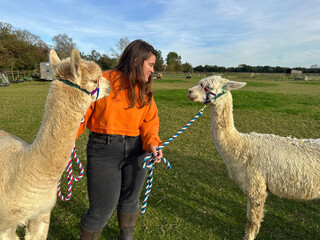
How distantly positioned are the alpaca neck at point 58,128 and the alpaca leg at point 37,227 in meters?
0.60

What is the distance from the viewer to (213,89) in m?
2.13

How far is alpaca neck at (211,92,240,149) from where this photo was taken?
2.10 meters

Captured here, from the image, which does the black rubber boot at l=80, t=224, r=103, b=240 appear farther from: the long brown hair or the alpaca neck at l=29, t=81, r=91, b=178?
the long brown hair

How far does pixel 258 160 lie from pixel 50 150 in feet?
6.19

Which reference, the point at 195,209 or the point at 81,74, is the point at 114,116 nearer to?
the point at 81,74

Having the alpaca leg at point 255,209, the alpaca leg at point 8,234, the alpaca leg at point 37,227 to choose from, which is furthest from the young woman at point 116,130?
the alpaca leg at point 255,209

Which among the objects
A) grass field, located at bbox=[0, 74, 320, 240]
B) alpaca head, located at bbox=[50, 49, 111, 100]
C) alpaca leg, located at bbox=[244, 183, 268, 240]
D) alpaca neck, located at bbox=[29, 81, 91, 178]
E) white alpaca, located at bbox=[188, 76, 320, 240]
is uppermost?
alpaca head, located at bbox=[50, 49, 111, 100]

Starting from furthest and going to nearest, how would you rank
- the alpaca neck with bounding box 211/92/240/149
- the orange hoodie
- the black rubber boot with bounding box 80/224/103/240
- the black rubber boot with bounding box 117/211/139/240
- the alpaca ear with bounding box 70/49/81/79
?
the alpaca neck with bounding box 211/92/240/149
the black rubber boot with bounding box 117/211/139/240
the black rubber boot with bounding box 80/224/103/240
the orange hoodie
the alpaca ear with bounding box 70/49/81/79

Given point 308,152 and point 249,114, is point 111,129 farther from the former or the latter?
point 249,114

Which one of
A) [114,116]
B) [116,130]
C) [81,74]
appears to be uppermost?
[81,74]

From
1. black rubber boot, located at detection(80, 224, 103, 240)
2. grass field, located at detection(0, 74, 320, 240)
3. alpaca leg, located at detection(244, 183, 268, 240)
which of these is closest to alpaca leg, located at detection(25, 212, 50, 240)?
black rubber boot, located at detection(80, 224, 103, 240)

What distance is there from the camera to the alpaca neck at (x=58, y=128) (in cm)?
119

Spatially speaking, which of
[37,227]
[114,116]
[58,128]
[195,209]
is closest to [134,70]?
[114,116]

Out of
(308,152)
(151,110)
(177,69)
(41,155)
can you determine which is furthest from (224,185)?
(177,69)
